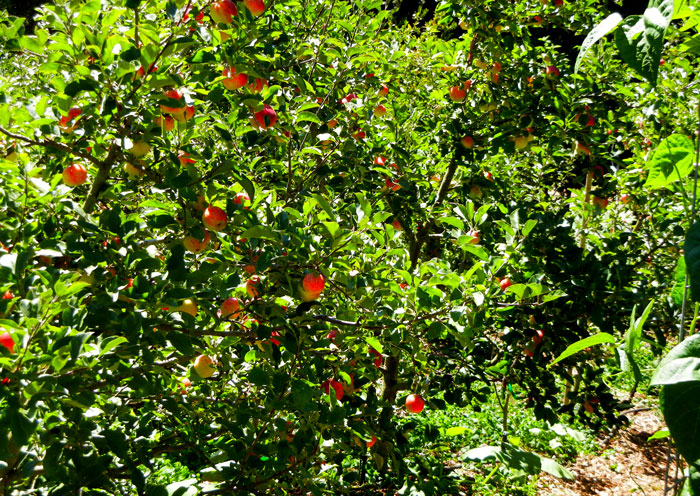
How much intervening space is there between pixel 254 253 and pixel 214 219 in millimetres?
156

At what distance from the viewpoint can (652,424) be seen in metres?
4.35

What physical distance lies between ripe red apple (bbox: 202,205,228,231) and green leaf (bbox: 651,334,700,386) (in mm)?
1208

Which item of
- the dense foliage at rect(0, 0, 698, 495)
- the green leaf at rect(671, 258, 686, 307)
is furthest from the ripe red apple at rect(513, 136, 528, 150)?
the green leaf at rect(671, 258, 686, 307)

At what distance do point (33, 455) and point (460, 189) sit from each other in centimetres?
242

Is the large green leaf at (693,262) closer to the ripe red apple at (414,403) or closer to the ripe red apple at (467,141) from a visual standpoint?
the ripe red apple at (414,403)

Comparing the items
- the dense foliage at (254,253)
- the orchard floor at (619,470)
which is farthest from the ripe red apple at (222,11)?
the orchard floor at (619,470)

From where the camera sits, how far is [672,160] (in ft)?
2.10

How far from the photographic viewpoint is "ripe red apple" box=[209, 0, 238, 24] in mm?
1437

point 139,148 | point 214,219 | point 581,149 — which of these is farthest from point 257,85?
point 581,149

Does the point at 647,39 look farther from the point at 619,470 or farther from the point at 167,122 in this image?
the point at 619,470

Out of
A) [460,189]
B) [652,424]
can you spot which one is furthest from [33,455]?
[652,424]

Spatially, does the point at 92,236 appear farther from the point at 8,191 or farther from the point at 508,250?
the point at 508,250

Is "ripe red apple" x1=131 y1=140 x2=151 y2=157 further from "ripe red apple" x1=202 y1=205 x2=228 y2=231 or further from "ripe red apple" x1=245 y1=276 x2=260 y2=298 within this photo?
"ripe red apple" x1=245 y1=276 x2=260 y2=298

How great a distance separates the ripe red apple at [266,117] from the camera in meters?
1.65
